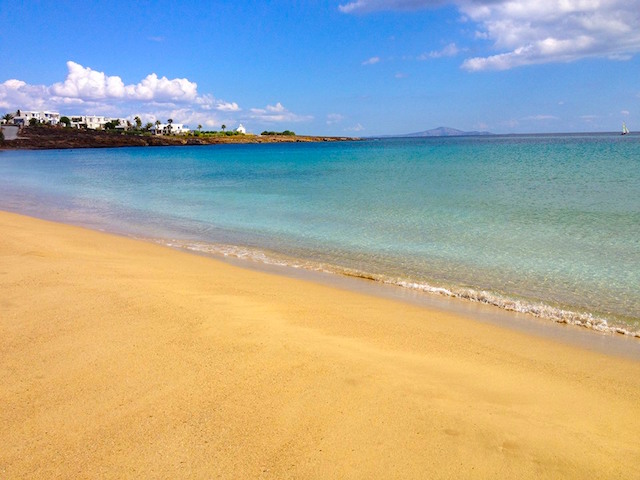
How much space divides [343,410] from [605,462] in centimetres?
213

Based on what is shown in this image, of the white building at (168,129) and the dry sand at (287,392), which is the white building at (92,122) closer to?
the white building at (168,129)

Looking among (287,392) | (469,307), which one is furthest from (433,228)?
(287,392)

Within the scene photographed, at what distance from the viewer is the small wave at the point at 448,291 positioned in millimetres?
6969

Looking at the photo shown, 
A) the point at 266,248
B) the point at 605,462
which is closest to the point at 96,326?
the point at 605,462

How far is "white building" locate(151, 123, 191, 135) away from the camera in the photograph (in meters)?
166

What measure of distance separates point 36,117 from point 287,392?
17869 centimetres

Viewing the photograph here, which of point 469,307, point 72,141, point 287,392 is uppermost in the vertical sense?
point 72,141

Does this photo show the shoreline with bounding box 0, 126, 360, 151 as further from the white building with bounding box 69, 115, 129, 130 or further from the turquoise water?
the turquoise water

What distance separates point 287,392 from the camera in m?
4.28

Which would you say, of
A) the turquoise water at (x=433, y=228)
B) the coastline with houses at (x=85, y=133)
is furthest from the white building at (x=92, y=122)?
the turquoise water at (x=433, y=228)

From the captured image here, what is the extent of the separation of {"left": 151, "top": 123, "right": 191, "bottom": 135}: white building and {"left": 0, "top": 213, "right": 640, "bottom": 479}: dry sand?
17286 centimetres

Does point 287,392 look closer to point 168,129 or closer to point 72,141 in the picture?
point 72,141

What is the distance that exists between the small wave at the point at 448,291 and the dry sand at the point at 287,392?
3.74 feet

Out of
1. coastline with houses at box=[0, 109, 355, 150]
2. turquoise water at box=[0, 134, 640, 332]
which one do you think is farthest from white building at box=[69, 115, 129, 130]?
turquoise water at box=[0, 134, 640, 332]
